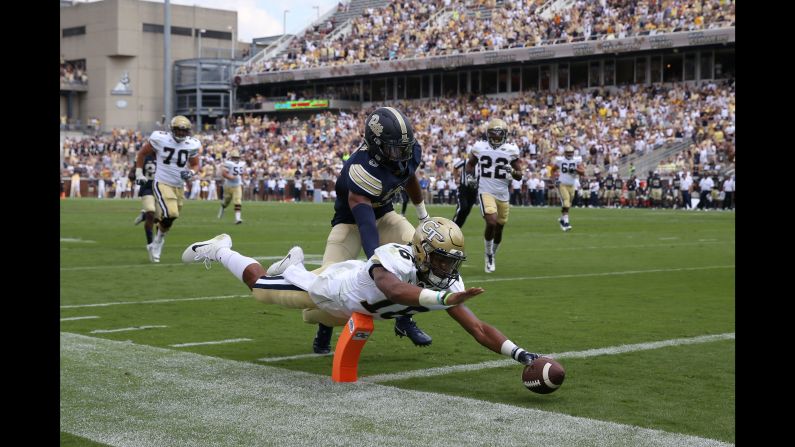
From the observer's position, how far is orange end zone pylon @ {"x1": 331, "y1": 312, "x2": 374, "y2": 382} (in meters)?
5.57

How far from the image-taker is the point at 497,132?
13336 mm

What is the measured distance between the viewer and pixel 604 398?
5316 millimetres

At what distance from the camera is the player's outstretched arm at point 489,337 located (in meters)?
5.46

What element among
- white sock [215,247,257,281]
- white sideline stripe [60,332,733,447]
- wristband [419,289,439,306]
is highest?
white sock [215,247,257,281]

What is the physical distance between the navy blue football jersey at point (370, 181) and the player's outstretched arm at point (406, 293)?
50.7 inches

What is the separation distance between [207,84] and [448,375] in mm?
61253

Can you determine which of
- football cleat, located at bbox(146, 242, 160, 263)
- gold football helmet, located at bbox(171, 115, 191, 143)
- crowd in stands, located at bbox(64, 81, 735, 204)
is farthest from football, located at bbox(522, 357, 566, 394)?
crowd in stands, located at bbox(64, 81, 735, 204)

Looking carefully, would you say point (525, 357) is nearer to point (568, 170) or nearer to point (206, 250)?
point (206, 250)

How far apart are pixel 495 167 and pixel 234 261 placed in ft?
23.9

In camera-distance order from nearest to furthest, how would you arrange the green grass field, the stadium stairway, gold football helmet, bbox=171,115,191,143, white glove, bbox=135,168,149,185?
the green grass field
gold football helmet, bbox=171,115,191,143
white glove, bbox=135,168,149,185
the stadium stairway

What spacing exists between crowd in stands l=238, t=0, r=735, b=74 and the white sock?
3485 centimetres

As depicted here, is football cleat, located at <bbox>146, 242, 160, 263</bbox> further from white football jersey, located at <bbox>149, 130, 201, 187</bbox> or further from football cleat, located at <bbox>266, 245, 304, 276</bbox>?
football cleat, located at <bbox>266, 245, 304, 276</bbox>

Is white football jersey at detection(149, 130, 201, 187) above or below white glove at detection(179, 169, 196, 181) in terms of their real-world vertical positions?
above
